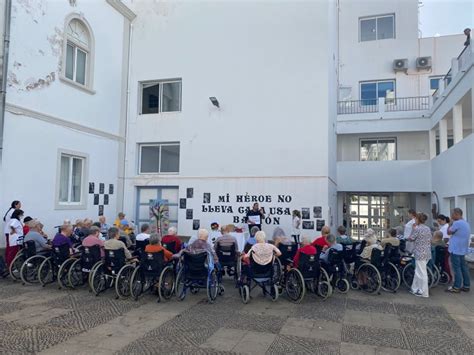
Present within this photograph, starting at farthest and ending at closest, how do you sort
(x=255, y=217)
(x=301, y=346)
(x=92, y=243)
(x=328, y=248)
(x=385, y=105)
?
(x=385, y=105)
(x=255, y=217)
(x=328, y=248)
(x=92, y=243)
(x=301, y=346)

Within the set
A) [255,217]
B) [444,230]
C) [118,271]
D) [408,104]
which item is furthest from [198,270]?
[408,104]

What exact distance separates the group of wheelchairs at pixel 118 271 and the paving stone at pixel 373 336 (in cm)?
230

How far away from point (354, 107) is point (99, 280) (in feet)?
43.4

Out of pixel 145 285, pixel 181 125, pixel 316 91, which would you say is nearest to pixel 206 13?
pixel 181 125

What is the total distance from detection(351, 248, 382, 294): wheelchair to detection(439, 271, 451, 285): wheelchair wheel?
2.03m

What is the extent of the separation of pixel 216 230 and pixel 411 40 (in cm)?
1387

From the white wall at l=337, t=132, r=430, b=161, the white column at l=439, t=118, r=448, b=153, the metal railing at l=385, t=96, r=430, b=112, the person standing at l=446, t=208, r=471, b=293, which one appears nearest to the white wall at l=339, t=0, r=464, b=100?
the metal railing at l=385, t=96, r=430, b=112

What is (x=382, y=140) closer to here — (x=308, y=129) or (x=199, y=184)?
(x=308, y=129)

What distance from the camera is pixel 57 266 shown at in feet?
23.6

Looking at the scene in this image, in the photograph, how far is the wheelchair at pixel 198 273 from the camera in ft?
20.1

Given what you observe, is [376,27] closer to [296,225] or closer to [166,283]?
[296,225]

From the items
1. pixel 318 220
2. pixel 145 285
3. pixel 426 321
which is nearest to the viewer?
pixel 426 321

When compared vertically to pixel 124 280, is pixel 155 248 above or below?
above

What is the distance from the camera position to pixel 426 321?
17.7 ft
